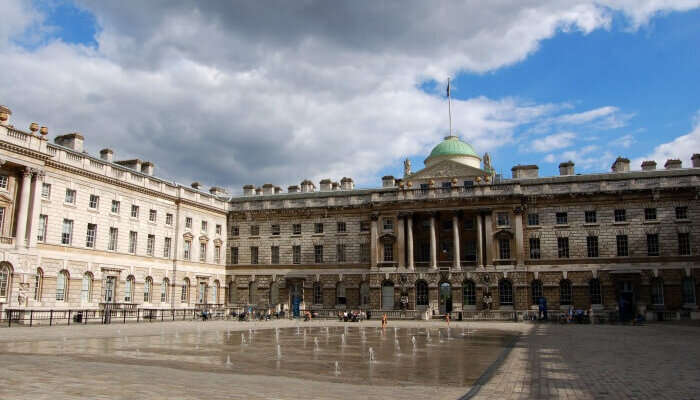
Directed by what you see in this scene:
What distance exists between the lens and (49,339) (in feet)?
75.7

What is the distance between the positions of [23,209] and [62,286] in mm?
6767

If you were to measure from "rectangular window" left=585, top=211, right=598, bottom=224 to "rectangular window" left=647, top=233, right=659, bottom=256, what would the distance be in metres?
4.55

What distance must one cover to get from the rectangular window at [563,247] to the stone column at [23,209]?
4385cm

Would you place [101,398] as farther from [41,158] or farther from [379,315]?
[379,315]

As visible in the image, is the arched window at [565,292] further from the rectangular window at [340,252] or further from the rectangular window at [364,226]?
the rectangular window at [340,252]

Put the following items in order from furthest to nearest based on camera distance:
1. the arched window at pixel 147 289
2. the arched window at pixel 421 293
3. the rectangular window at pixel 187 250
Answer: the arched window at pixel 421 293 → the rectangular window at pixel 187 250 → the arched window at pixel 147 289

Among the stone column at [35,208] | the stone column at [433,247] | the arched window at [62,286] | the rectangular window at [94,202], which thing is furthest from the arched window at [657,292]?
the stone column at [35,208]

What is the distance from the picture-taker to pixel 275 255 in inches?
2356

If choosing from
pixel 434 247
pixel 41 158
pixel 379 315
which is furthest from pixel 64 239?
pixel 434 247

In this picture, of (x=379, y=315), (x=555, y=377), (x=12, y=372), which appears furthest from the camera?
(x=379, y=315)

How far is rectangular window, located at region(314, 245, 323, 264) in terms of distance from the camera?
58188 mm

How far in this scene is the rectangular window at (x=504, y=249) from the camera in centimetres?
5222

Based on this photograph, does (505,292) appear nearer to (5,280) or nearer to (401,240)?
(401,240)

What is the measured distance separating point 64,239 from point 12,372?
101 ft
